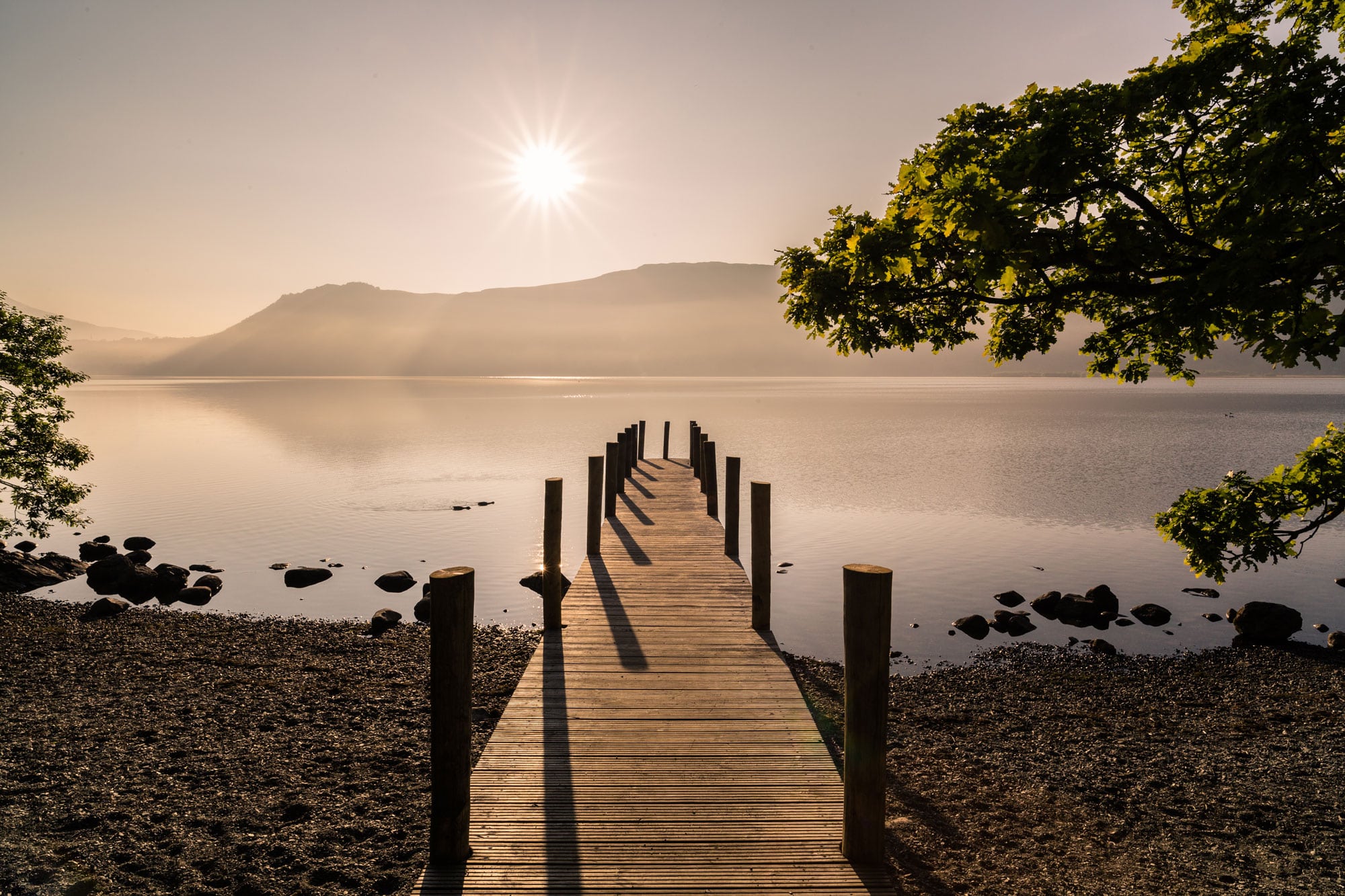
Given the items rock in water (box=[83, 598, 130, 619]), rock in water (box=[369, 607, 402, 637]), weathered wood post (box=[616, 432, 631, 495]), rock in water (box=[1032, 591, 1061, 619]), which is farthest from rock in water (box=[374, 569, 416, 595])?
rock in water (box=[1032, 591, 1061, 619])

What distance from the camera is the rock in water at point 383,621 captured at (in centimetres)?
1381

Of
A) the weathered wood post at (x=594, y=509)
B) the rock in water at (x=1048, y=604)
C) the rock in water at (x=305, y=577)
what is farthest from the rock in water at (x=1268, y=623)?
the rock in water at (x=305, y=577)

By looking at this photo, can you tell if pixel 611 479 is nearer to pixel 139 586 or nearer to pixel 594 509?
pixel 594 509

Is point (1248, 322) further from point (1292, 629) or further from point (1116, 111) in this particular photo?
point (1292, 629)

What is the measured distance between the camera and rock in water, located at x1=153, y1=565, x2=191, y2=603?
16328 millimetres

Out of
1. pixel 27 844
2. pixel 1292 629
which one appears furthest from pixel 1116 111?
pixel 1292 629

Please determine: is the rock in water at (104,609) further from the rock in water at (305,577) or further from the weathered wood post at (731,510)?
the weathered wood post at (731,510)

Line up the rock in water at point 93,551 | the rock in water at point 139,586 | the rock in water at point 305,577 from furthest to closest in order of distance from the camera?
1. the rock in water at point 93,551
2. the rock in water at point 305,577
3. the rock in water at point 139,586

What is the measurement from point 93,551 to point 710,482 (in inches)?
724

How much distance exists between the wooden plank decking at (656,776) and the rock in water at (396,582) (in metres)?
10.2

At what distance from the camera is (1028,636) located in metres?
14.3

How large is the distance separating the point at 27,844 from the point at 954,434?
235 feet

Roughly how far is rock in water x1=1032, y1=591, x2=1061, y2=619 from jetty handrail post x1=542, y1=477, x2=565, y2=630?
39.2 feet

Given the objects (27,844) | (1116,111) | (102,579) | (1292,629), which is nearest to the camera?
(1116,111)
